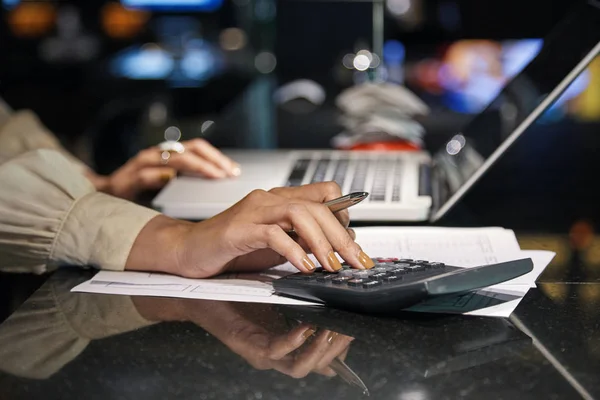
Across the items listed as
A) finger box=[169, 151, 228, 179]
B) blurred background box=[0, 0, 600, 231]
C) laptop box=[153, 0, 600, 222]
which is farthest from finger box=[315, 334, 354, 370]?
finger box=[169, 151, 228, 179]

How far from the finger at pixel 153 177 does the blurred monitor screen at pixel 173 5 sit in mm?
4246

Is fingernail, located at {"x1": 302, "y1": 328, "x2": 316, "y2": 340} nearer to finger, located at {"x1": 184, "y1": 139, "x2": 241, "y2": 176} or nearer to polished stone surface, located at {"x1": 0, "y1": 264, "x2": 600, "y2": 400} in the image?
polished stone surface, located at {"x1": 0, "y1": 264, "x2": 600, "y2": 400}

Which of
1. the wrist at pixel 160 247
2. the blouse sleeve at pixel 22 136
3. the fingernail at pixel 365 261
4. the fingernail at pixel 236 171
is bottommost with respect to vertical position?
the fingernail at pixel 236 171

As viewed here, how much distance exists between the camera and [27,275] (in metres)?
1.20

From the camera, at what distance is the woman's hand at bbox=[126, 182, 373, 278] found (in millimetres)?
997

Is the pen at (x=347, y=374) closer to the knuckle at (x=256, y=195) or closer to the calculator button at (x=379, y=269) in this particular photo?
the calculator button at (x=379, y=269)

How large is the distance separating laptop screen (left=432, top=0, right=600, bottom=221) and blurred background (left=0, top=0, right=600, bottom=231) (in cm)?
10

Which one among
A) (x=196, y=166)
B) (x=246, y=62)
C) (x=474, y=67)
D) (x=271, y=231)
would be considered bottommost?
(x=246, y=62)

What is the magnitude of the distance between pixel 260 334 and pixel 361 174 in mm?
710

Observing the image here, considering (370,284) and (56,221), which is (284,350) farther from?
(56,221)

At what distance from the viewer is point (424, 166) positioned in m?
1.66

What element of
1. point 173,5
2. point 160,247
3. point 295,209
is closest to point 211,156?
point 160,247

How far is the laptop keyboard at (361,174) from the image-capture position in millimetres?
1439

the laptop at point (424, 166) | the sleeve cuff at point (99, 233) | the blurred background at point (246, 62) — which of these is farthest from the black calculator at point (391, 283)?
the blurred background at point (246, 62)
